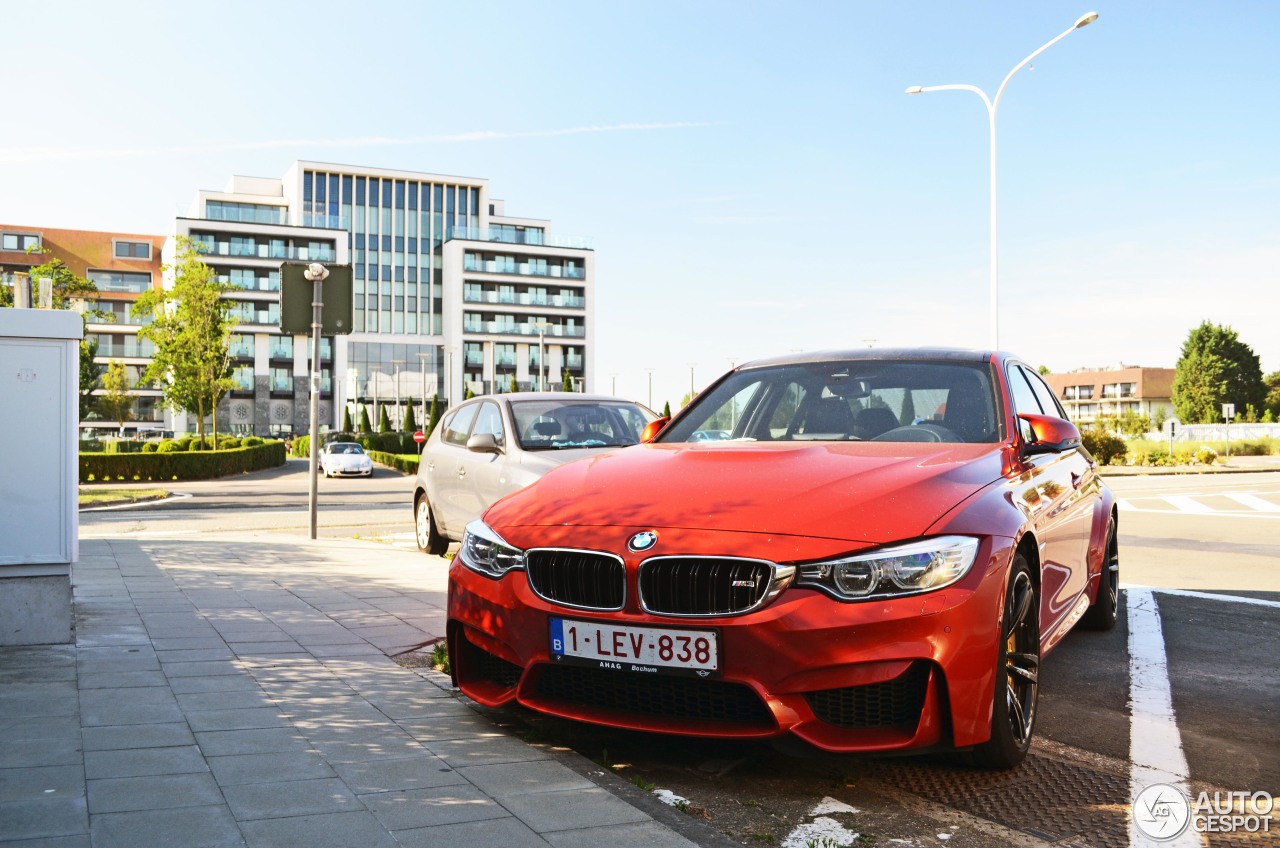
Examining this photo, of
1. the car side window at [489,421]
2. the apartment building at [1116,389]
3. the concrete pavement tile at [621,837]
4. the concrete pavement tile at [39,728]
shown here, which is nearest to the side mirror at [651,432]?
the concrete pavement tile at [621,837]

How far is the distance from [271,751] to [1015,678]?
2.67m

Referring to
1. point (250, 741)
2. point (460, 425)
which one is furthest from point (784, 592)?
point (460, 425)

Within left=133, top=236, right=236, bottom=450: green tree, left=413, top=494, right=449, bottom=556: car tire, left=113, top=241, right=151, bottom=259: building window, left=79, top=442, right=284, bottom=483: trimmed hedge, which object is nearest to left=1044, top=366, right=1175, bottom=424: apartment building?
left=113, top=241, right=151, bottom=259: building window

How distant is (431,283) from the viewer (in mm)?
101750

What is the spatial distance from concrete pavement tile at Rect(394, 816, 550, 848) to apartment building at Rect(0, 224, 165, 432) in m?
97.9

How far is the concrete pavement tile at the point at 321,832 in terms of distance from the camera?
302cm

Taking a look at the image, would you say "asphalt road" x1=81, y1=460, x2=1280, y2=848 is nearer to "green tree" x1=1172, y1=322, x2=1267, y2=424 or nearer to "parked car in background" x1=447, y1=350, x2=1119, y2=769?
"parked car in background" x1=447, y1=350, x2=1119, y2=769

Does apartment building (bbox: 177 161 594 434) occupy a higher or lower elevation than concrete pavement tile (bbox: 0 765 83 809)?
higher

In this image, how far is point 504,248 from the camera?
101 meters

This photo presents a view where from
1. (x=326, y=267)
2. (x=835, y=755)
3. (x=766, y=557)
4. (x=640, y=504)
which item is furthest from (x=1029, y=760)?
(x=326, y=267)

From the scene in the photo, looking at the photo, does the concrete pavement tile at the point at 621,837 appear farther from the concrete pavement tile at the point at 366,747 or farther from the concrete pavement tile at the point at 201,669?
the concrete pavement tile at the point at 201,669

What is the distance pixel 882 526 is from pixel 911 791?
3.11ft

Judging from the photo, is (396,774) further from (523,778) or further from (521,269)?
(521,269)

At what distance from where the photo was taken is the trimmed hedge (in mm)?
31375
